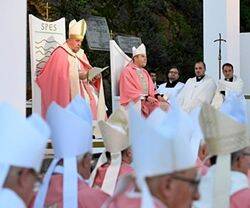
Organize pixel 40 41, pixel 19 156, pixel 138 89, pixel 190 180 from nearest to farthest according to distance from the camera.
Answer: pixel 190 180
pixel 19 156
pixel 40 41
pixel 138 89

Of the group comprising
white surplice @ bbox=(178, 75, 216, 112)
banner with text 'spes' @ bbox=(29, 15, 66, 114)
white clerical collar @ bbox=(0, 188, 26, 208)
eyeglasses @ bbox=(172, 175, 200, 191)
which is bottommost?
white clerical collar @ bbox=(0, 188, 26, 208)

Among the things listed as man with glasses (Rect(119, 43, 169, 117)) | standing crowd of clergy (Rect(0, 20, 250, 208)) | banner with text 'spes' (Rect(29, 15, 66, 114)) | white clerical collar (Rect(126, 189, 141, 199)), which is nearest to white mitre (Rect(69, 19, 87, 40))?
banner with text 'spes' (Rect(29, 15, 66, 114))

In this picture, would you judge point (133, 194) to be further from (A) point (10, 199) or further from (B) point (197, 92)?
(B) point (197, 92)

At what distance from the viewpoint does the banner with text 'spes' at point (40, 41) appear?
9.41 meters

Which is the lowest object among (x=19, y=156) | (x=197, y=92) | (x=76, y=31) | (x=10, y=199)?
(x=10, y=199)

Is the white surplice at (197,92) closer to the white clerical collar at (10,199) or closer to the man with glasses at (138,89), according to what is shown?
the man with glasses at (138,89)

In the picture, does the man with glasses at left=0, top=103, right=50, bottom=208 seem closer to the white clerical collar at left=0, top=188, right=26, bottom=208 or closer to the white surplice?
the white clerical collar at left=0, top=188, right=26, bottom=208

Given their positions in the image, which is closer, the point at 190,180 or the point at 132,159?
the point at 190,180

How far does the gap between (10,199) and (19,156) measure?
0.62 ft

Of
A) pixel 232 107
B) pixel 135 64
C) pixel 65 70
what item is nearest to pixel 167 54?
pixel 135 64

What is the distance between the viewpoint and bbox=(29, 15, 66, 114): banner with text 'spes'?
9414 mm

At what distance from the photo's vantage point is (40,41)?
9617mm

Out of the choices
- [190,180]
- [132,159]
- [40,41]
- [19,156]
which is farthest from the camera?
[40,41]

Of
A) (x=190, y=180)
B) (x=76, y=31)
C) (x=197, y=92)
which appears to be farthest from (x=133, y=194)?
(x=197, y=92)
